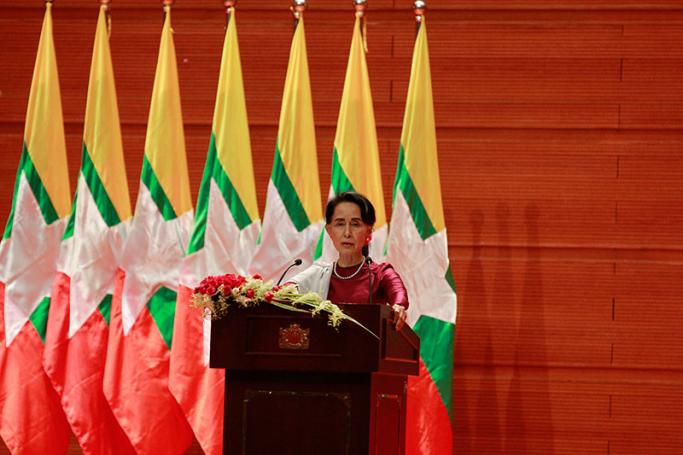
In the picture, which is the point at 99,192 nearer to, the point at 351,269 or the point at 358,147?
the point at 358,147

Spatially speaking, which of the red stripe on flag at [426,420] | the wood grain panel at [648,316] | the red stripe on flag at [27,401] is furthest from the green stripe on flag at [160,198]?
the wood grain panel at [648,316]

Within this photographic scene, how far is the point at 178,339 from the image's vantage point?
440cm

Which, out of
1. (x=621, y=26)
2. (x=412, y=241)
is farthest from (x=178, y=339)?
(x=621, y=26)

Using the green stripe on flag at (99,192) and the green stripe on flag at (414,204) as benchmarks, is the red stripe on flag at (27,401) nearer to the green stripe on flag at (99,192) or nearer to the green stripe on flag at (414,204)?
the green stripe on flag at (99,192)

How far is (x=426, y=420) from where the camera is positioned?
435 cm

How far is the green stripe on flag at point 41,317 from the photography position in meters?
4.55

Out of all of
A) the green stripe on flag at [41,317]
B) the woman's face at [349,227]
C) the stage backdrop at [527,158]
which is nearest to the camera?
the woman's face at [349,227]

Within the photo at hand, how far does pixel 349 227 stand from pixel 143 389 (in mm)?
1501

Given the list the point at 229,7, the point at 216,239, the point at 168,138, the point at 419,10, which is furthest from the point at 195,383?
the point at 419,10

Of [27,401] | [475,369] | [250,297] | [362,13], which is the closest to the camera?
[250,297]

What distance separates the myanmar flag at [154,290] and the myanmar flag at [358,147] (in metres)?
0.73

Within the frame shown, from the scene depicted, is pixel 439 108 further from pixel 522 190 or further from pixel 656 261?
pixel 656 261

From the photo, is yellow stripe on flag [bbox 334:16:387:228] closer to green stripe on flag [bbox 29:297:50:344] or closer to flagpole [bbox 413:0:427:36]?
flagpole [bbox 413:0:427:36]

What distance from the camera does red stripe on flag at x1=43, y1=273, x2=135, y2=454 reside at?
4418mm
